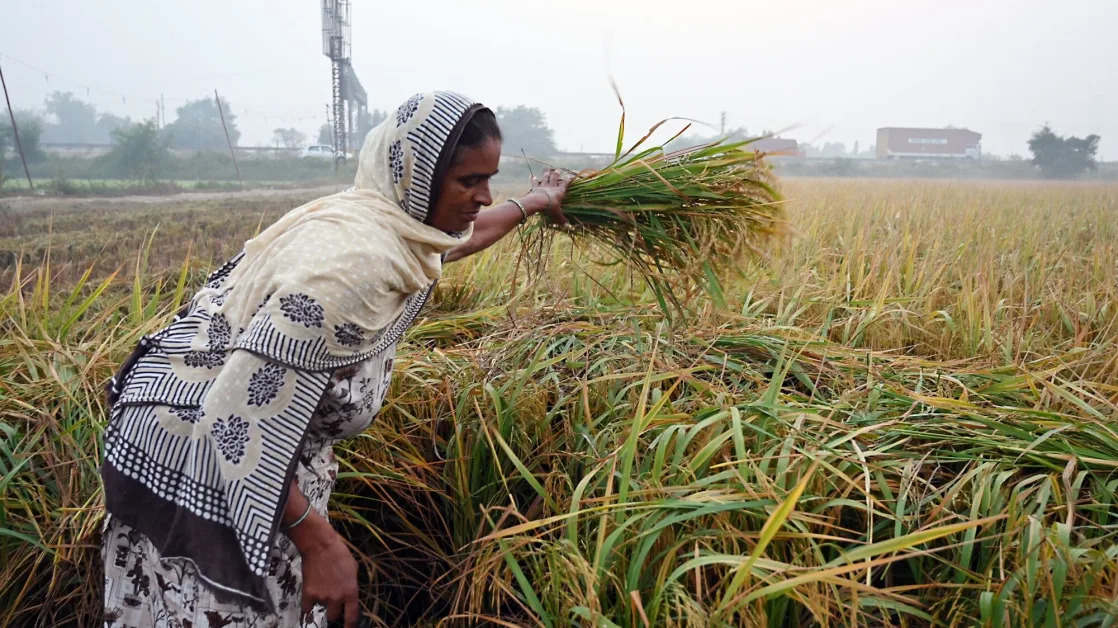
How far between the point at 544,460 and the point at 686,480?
459 mm

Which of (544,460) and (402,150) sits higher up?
(402,150)

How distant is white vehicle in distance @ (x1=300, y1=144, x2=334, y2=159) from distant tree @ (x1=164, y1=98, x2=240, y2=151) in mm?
1809

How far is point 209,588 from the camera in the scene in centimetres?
106

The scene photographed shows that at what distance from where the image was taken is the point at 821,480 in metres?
1.30

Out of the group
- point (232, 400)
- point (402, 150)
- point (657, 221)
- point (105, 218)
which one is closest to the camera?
point (232, 400)

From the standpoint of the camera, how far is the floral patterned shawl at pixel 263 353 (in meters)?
0.95

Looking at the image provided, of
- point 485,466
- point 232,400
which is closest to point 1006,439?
point 485,466

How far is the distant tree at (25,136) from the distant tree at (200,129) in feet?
16.9

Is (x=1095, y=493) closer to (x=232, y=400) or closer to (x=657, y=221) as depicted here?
(x=657, y=221)

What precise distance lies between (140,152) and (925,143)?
4396 cm

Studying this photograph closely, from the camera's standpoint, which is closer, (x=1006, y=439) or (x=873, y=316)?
(x=1006, y=439)

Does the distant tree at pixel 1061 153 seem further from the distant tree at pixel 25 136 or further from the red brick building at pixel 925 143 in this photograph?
the distant tree at pixel 25 136

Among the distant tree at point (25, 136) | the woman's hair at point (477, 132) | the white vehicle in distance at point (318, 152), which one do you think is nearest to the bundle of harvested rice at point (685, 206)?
the woman's hair at point (477, 132)

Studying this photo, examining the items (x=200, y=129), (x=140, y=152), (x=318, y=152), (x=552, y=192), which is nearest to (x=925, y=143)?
(x=318, y=152)
